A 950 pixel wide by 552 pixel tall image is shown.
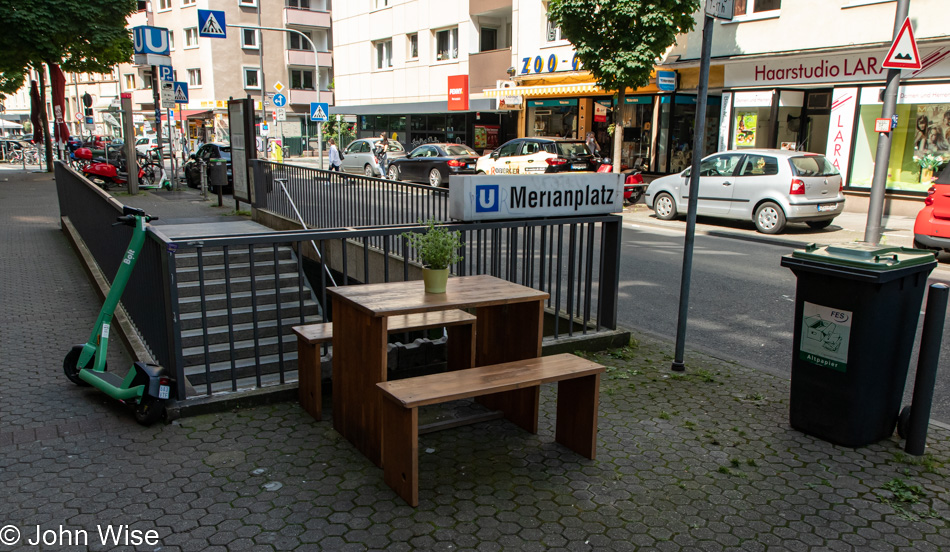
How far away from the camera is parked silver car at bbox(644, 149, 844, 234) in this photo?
47.0 feet

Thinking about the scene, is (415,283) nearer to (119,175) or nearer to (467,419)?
(467,419)

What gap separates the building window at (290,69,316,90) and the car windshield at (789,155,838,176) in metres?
50.5

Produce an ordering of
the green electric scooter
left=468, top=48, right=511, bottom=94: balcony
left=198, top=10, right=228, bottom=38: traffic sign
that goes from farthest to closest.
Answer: left=468, top=48, right=511, bottom=94: balcony → left=198, top=10, right=228, bottom=38: traffic sign → the green electric scooter

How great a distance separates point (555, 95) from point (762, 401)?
22.7m

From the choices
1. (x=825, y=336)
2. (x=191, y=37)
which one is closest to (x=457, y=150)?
(x=825, y=336)

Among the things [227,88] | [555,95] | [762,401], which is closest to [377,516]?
[762,401]

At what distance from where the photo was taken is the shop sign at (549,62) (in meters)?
26.2

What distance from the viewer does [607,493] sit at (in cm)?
377

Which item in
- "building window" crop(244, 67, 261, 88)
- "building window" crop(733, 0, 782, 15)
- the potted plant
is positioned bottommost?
the potted plant

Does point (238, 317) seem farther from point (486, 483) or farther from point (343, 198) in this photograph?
point (486, 483)

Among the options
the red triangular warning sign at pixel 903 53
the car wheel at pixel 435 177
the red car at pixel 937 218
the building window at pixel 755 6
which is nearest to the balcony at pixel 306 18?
the car wheel at pixel 435 177

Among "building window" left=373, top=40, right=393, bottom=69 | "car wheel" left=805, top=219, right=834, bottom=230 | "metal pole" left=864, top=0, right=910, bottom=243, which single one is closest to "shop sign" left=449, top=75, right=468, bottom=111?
"building window" left=373, top=40, right=393, bottom=69

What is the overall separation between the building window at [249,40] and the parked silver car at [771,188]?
47.2 meters

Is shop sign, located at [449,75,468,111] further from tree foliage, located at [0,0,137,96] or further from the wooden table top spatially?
the wooden table top
